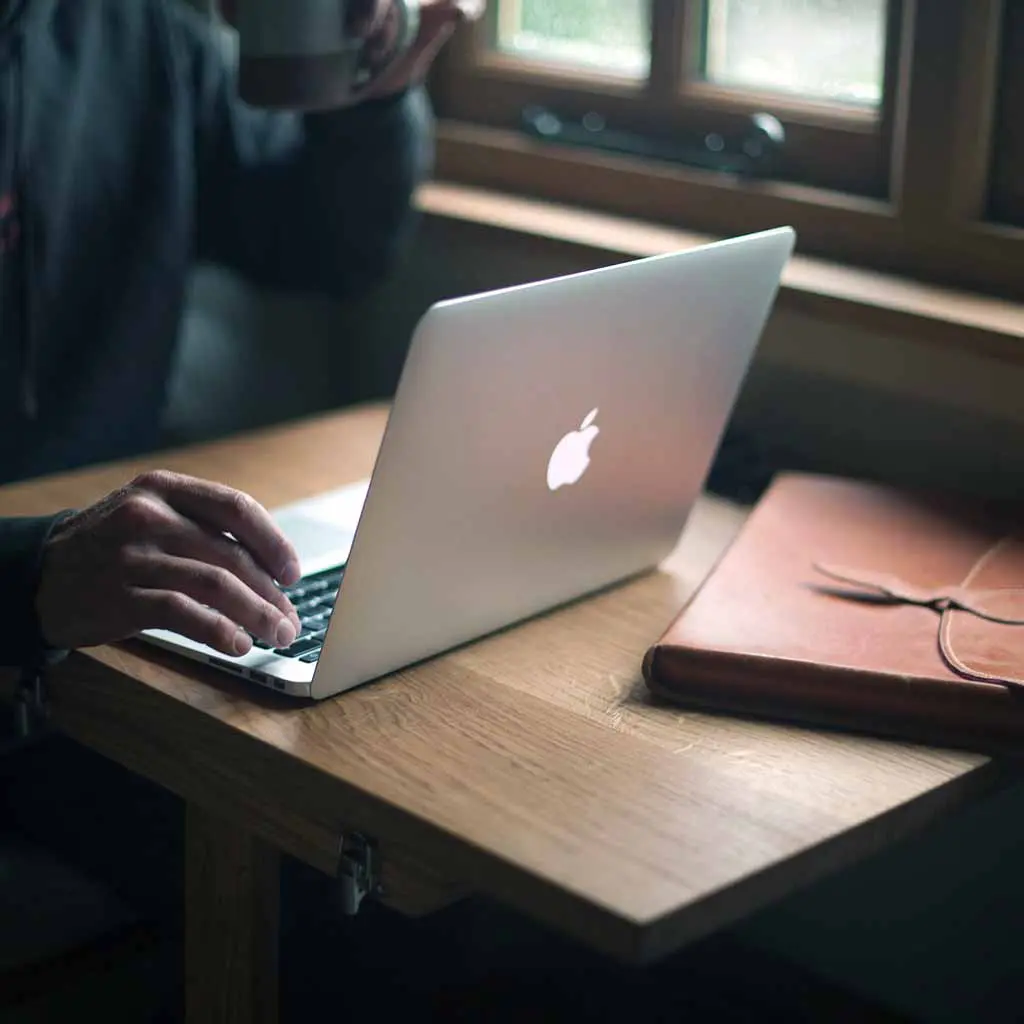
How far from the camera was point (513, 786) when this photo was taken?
1035 millimetres

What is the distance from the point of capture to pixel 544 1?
79.9 inches

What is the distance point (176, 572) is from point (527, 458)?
242 millimetres

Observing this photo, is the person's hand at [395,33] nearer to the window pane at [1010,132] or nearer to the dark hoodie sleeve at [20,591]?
the window pane at [1010,132]

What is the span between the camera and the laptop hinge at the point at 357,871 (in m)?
1.04

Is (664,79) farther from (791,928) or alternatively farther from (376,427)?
(791,928)

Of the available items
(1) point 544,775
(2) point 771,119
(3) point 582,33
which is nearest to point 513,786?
(1) point 544,775

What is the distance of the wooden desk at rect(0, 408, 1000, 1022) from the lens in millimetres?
948

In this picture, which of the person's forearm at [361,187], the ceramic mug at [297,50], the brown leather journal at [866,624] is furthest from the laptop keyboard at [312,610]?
the person's forearm at [361,187]

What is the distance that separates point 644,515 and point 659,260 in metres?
0.24

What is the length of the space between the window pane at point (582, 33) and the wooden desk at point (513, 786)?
860mm

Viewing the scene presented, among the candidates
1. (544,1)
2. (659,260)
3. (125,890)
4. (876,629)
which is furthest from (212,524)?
(544,1)

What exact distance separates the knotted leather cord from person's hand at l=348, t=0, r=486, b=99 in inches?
26.0

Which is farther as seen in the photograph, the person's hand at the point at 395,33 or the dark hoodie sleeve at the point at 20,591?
the person's hand at the point at 395,33

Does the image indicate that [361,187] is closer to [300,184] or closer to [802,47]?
[300,184]
